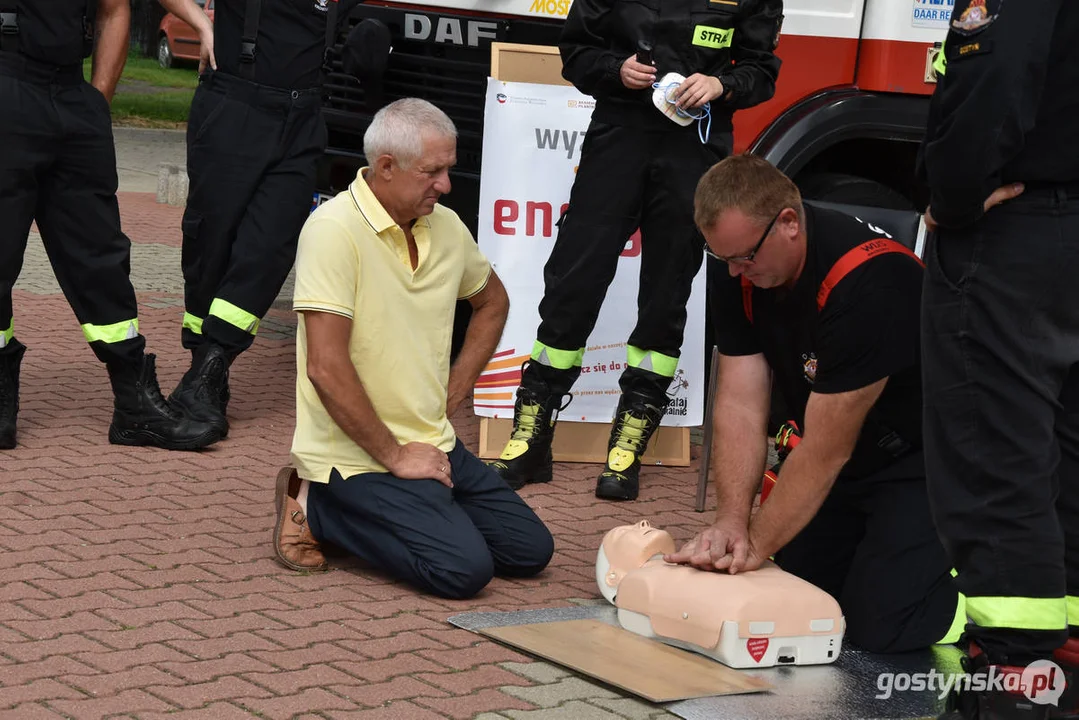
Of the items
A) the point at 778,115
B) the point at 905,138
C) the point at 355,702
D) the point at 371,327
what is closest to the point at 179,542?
the point at 371,327

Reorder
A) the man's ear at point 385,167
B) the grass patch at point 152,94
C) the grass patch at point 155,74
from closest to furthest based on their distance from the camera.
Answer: the man's ear at point 385,167 < the grass patch at point 152,94 < the grass patch at point 155,74

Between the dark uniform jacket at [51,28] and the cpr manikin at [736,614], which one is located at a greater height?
the dark uniform jacket at [51,28]

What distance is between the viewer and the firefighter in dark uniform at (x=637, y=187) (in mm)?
5629

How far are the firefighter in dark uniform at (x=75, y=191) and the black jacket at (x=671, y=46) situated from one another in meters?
1.82

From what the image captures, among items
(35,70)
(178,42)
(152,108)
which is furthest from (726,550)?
(178,42)

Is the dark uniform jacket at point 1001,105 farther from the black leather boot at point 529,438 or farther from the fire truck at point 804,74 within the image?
the fire truck at point 804,74

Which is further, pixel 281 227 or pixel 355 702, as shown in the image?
pixel 281 227

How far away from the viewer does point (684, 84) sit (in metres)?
5.53

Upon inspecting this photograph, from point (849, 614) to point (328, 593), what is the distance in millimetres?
1523

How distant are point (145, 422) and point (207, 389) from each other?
0.32 meters

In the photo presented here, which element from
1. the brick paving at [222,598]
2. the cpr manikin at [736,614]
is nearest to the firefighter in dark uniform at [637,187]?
the brick paving at [222,598]

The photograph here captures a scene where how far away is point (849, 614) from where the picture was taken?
4.39 meters

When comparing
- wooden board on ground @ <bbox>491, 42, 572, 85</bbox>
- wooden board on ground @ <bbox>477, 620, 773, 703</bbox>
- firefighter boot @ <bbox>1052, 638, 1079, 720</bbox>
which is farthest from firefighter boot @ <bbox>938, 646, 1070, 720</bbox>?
wooden board on ground @ <bbox>491, 42, 572, 85</bbox>

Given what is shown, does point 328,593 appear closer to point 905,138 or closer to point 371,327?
point 371,327
